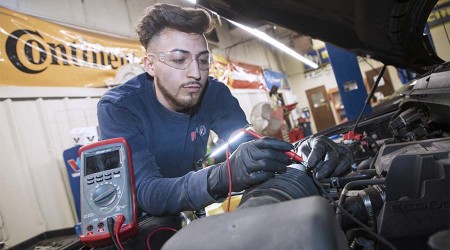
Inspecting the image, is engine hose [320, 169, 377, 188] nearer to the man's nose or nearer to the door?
the man's nose

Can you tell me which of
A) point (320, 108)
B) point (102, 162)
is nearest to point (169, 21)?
point (102, 162)

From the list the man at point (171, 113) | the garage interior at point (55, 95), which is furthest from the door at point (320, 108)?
the man at point (171, 113)

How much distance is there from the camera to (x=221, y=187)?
91 cm

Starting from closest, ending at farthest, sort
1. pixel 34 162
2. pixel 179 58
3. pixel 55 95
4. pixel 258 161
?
1. pixel 258 161
2. pixel 179 58
3. pixel 34 162
4. pixel 55 95

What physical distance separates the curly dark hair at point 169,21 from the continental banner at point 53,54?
2232mm

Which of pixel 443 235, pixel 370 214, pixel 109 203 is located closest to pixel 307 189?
pixel 370 214

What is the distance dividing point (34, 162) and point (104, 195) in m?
2.64

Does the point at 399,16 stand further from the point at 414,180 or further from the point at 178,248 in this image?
the point at 178,248

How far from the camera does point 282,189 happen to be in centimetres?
71

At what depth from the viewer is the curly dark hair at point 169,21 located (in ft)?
4.80

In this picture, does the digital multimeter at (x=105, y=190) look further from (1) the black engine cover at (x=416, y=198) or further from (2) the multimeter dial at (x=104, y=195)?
(1) the black engine cover at (x=416, y=198)

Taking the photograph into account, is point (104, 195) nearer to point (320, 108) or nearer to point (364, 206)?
point (364, 206)

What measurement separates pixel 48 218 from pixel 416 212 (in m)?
3.55

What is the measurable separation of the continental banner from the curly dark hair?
87.9 inches
